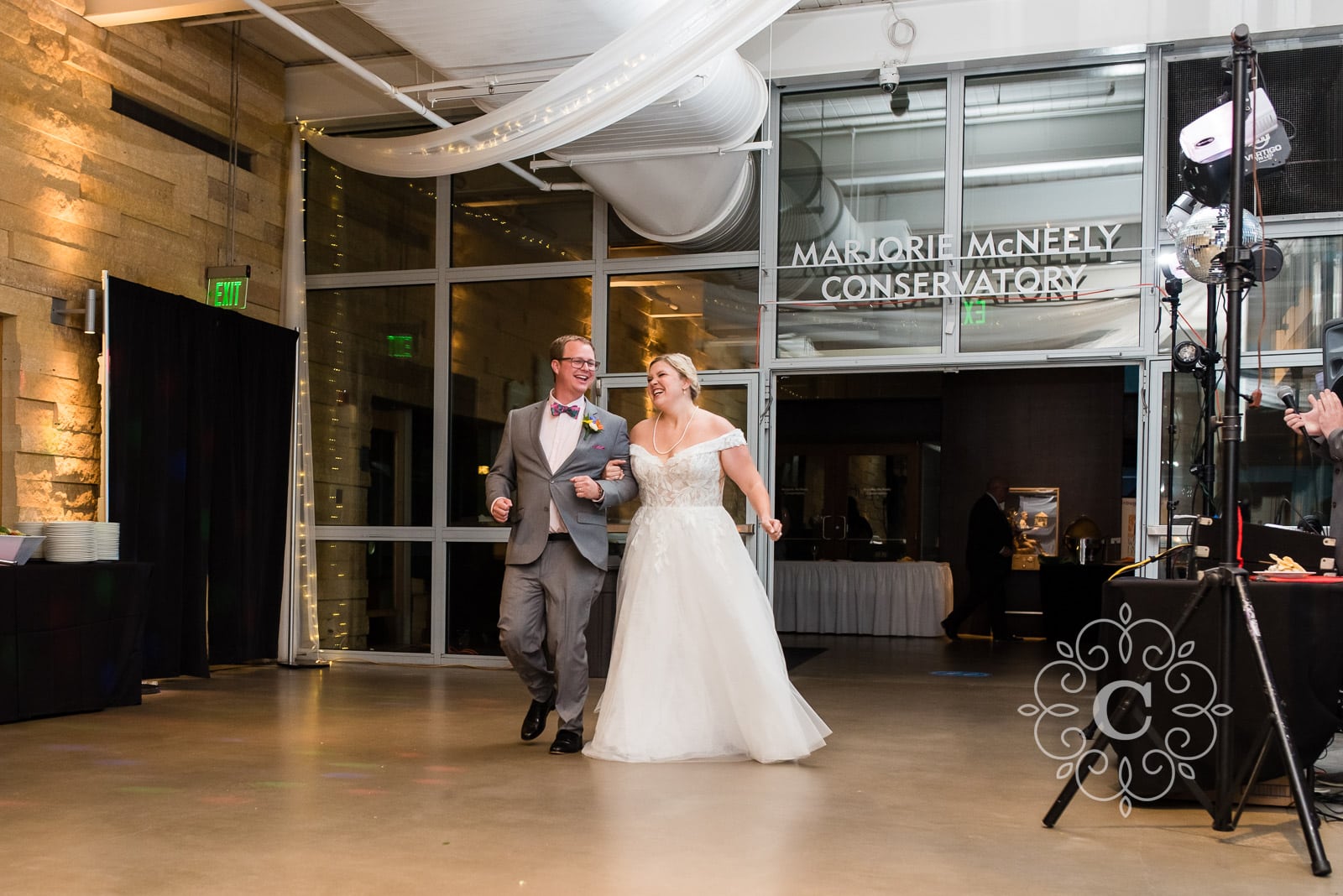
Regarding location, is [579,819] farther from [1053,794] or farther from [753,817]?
[1053,794]

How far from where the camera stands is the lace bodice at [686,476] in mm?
4902

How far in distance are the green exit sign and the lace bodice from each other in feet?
13.0

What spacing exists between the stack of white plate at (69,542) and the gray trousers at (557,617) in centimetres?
240

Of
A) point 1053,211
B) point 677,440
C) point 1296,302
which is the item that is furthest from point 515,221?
point 1296,302

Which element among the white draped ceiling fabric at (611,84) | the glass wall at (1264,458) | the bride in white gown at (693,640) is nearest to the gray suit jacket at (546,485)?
the bride in white gown at (693,640)

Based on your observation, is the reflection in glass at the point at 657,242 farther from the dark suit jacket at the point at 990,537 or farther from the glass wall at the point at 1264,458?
the dark suit jacket at the point at 990,537

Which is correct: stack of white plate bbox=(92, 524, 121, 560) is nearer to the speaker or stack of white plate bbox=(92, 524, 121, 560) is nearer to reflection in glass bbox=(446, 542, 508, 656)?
reflection in glass bbox=(446, 542, 508, 656)

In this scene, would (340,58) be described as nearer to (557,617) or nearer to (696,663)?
(557,617)

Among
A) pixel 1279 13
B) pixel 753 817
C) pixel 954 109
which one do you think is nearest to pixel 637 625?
pixel 753 817

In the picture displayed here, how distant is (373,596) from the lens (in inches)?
345

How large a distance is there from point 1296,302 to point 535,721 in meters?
5.10

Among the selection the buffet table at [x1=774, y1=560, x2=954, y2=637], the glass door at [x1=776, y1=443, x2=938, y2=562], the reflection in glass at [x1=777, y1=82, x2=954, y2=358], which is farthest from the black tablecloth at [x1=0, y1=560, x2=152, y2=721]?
the glass door at [x1=776, y1=443, x2=938, y2=562]

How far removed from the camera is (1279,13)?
7.16 metres

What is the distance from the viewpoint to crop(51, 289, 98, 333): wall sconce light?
674 cm
